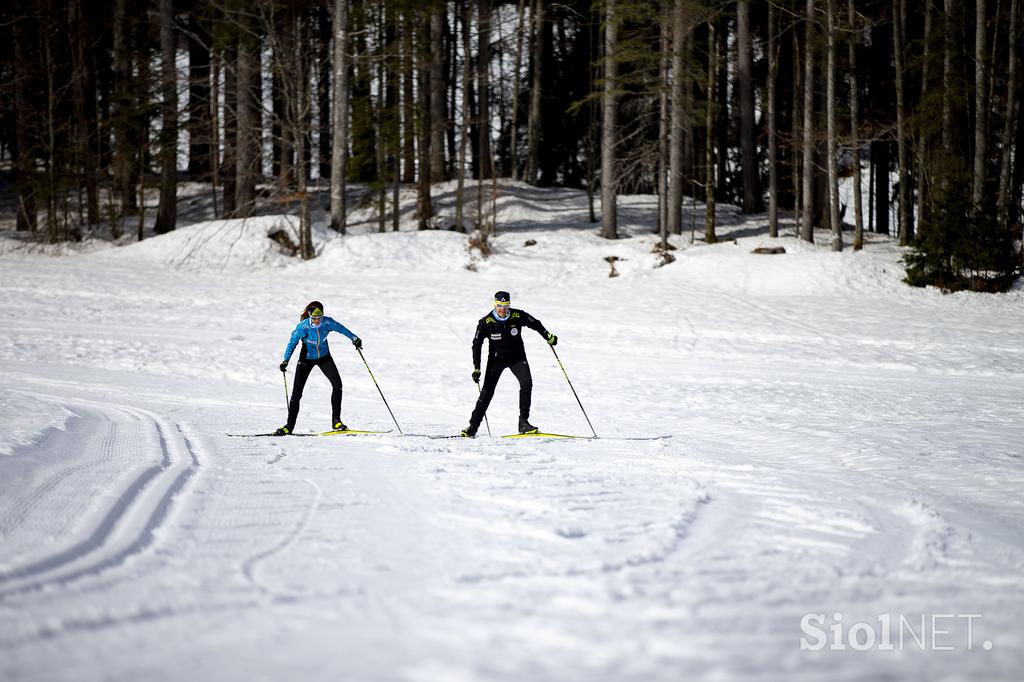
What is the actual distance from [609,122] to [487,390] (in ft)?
57.0

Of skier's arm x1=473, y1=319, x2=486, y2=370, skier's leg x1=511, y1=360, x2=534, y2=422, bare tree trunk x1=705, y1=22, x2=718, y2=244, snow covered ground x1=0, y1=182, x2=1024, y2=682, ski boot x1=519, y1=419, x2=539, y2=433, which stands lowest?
ski boot x1=519, y1=419, x2=539, y2=433

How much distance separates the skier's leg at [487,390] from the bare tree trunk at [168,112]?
19.2 meters

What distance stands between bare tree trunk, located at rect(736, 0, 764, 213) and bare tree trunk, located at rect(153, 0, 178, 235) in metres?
20.8

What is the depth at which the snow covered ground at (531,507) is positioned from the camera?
3.28m

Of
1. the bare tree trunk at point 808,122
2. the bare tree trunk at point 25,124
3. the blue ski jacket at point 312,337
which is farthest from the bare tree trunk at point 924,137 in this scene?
the bare tree trunk at point 25,124

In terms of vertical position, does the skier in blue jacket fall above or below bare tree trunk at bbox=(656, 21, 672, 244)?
below

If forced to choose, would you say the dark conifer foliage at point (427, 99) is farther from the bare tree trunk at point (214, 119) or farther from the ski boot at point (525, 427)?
the ski boot at point (525, 427)

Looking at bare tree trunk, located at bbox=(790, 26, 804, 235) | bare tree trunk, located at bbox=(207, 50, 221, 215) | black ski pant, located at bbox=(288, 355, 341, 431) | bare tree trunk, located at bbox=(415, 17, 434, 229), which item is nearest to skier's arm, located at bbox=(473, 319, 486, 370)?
black ski pant, located at bbox=(288, 355, 341, 431)

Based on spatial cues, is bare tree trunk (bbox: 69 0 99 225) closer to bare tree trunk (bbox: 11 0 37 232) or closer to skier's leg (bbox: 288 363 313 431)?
bare tree trunk (bbox: 11 0 37 232)

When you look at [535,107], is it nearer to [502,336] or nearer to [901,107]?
[901,107]

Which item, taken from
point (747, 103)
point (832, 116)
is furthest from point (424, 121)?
point (747, 103)

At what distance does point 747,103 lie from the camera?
31.8 meters

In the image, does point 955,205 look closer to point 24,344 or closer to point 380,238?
point 380,238

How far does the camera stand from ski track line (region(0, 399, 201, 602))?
12.9ft
